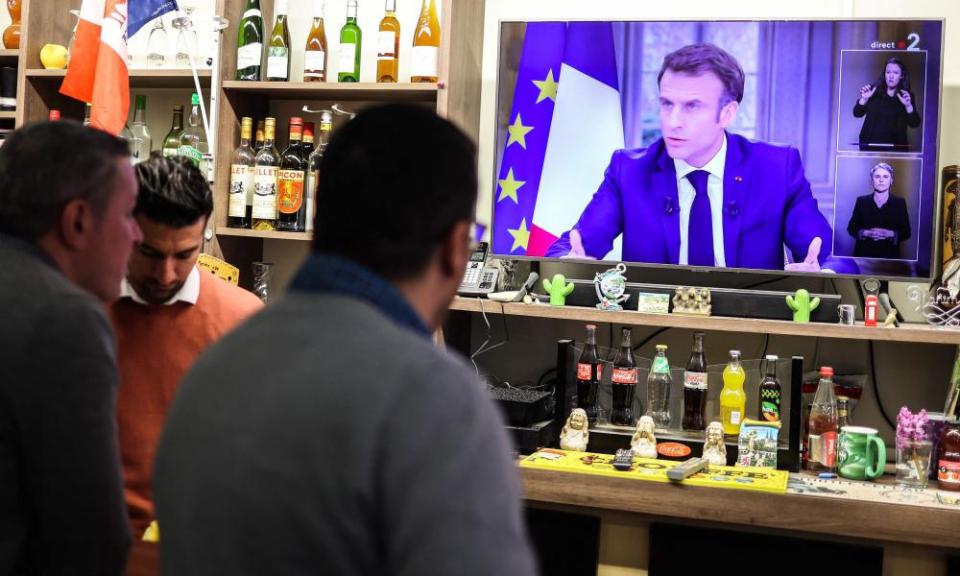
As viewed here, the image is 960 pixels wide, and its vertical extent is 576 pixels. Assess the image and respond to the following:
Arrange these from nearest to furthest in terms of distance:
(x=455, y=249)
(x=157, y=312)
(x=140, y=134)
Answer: (x=455, y=249), (x=157, y=312), (x=140, y=134)

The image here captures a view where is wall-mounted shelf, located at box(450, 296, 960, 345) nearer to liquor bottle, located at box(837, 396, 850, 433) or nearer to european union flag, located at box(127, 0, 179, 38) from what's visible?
liquor bottle, located at box(837, 396, 850, 433)

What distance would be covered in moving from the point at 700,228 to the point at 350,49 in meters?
1.27

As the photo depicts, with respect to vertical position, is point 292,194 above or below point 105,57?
below

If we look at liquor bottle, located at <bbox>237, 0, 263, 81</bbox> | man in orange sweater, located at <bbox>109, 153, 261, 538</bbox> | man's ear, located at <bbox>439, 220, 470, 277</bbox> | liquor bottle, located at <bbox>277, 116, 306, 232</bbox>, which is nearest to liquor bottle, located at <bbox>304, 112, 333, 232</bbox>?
liquor bottle, located at <bbox>277, 116, 306, 232</bbox>

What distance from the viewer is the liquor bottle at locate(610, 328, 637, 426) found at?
10.0 ft

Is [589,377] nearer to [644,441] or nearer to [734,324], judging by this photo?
[644,441]

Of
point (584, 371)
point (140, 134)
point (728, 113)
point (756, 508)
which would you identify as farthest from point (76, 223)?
point (140, 134)

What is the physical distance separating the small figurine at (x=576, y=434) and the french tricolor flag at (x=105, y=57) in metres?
1.79

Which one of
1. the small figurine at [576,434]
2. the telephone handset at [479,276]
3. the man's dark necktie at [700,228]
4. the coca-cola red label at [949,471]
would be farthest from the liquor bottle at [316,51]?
the coca-cola red label at [949,471]

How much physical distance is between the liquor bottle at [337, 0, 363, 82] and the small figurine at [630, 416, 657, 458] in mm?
1434

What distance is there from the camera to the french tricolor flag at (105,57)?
336 cm

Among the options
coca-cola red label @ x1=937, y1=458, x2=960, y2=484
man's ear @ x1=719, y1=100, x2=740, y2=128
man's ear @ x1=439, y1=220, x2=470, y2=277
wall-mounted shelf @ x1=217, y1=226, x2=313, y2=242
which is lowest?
coca-cola red label @ x1=937, y1=458, x2=960, y2=484

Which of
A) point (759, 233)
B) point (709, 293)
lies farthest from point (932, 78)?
point (709, 293)

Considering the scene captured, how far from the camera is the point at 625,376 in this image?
10.0 ft
